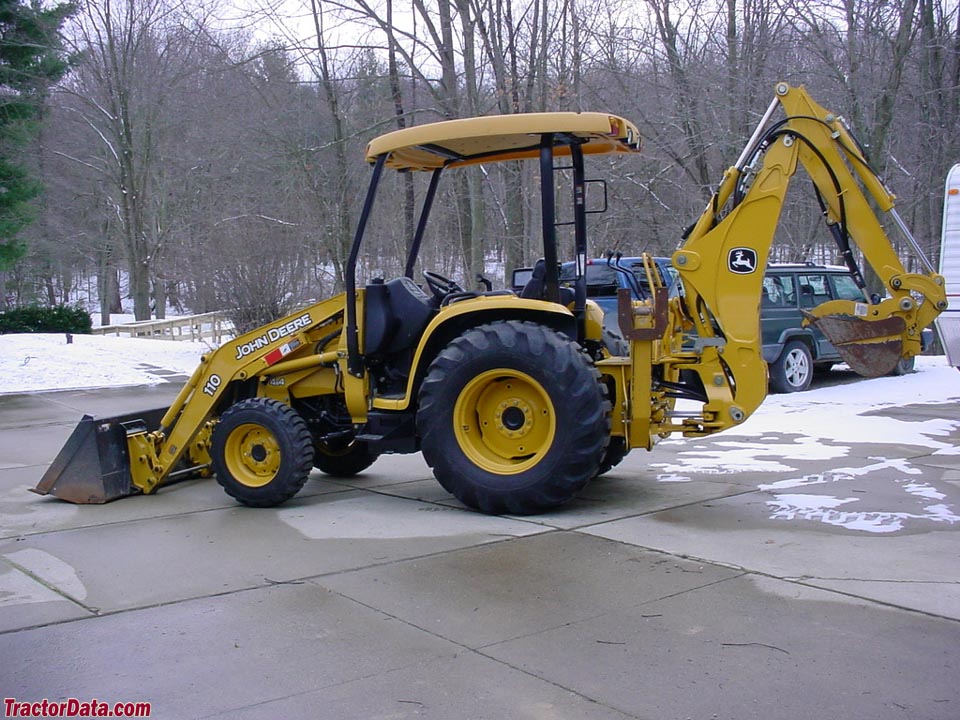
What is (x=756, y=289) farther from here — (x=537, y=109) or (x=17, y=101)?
(x=17, y=101)

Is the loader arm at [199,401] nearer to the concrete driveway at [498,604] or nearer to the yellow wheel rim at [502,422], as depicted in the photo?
the concrete driveway at [498,604]

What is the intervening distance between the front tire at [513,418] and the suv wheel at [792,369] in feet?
26.6

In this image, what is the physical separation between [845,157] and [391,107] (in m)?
14.6

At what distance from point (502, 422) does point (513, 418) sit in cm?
9

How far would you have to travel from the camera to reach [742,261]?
731 centimetres

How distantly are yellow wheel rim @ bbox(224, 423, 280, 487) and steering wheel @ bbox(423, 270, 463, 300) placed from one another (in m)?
1.71

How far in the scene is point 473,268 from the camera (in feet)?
67.3

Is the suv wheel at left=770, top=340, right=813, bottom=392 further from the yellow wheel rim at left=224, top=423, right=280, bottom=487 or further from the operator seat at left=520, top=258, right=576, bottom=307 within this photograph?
the yellow wheel rim at left=224, top=423, right=280, bottom=487

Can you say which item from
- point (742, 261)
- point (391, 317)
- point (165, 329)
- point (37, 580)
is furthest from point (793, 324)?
point (165, 329)

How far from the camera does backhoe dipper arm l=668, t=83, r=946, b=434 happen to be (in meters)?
7.23

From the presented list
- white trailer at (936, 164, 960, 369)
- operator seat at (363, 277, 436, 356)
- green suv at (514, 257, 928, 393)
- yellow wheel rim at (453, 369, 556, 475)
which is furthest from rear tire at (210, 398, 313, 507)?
white trailer at (936, 164, 960, 369)

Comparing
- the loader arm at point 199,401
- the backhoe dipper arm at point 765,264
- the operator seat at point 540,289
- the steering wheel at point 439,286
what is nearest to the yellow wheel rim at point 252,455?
the loader arm at point 199,401

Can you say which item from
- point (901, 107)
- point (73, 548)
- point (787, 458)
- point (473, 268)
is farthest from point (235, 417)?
point (901, 107)

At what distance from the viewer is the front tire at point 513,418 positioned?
6.86 meters
